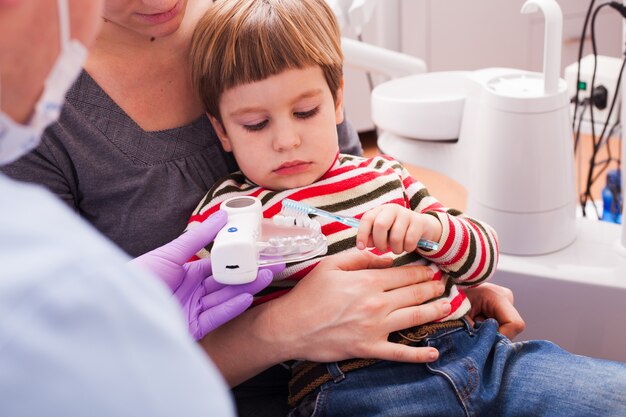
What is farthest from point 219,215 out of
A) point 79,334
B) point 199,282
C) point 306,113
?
point 79,334

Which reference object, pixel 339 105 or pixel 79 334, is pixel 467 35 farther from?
pixel 79 334

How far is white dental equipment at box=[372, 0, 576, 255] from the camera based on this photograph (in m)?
1.30

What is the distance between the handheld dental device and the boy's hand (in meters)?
0.02

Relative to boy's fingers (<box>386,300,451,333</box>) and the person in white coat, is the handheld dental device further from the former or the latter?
the person in white coat

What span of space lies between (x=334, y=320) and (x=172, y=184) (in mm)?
350

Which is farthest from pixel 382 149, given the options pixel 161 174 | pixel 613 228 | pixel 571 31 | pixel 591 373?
pixel 571 31

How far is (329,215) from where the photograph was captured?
102 cm

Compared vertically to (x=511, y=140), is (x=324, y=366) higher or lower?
lower

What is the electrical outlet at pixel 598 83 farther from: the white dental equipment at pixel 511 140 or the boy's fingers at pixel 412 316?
the boy's fingers at pixel 412 316

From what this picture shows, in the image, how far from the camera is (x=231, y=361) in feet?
3.34

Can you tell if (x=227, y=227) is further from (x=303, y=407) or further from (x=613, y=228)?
(x=613, y=228)

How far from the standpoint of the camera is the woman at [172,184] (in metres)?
0.99

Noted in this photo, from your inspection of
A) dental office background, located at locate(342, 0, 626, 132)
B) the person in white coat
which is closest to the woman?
the person in white coat

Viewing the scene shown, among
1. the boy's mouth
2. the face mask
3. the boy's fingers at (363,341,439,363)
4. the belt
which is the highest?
the face mask
